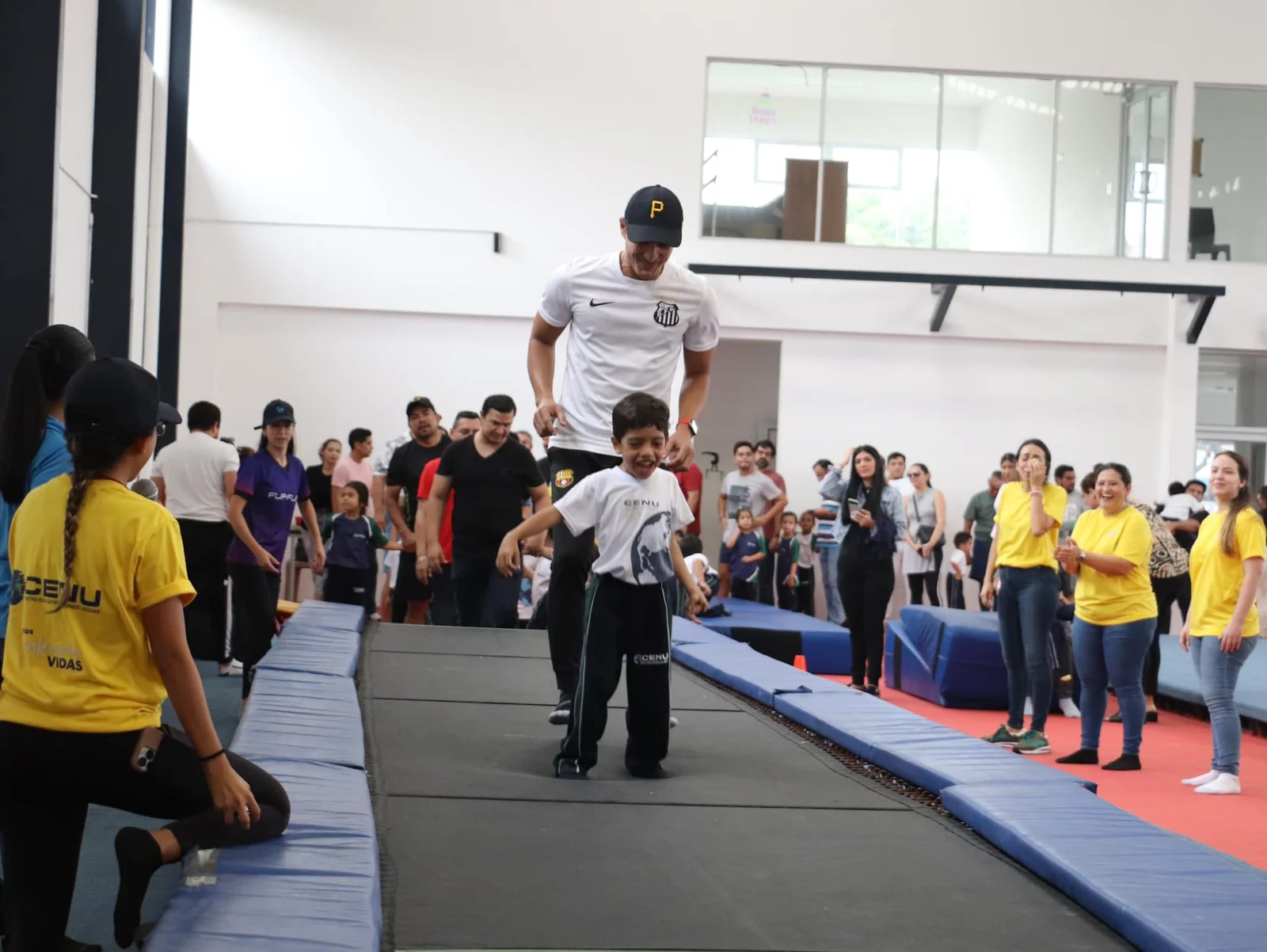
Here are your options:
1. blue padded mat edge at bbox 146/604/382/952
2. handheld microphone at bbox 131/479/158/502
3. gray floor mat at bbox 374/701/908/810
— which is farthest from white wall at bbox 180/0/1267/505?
blue padded mat edge at bbox 146/604/382/952

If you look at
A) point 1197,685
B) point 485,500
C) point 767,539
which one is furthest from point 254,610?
point 767,539

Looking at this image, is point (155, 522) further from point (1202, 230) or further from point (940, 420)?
point (1202, 230)

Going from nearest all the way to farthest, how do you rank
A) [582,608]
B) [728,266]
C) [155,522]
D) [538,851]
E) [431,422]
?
1. [155,522]
2. [538,851]
3. [582,608]
4. [431,422]
5. [728,266]

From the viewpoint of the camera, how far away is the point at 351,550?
320 inches

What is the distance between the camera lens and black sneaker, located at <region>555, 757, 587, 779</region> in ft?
11.9

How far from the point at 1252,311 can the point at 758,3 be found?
5.72 m

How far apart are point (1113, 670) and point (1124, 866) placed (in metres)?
3.21

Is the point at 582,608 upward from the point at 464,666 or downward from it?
upward

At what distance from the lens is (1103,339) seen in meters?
13.0

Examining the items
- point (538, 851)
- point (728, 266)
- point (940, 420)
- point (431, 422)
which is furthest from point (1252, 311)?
point (538, 851)

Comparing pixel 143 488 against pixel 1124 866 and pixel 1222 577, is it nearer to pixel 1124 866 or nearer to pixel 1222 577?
pixel 1124 866

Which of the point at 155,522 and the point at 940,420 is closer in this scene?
the point at 155,522

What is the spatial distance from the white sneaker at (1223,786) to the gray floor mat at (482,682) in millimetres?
2037

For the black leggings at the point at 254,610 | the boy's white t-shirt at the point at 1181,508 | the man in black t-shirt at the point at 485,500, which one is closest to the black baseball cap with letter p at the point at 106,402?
the man in black t-shirt at the point at 485,500
